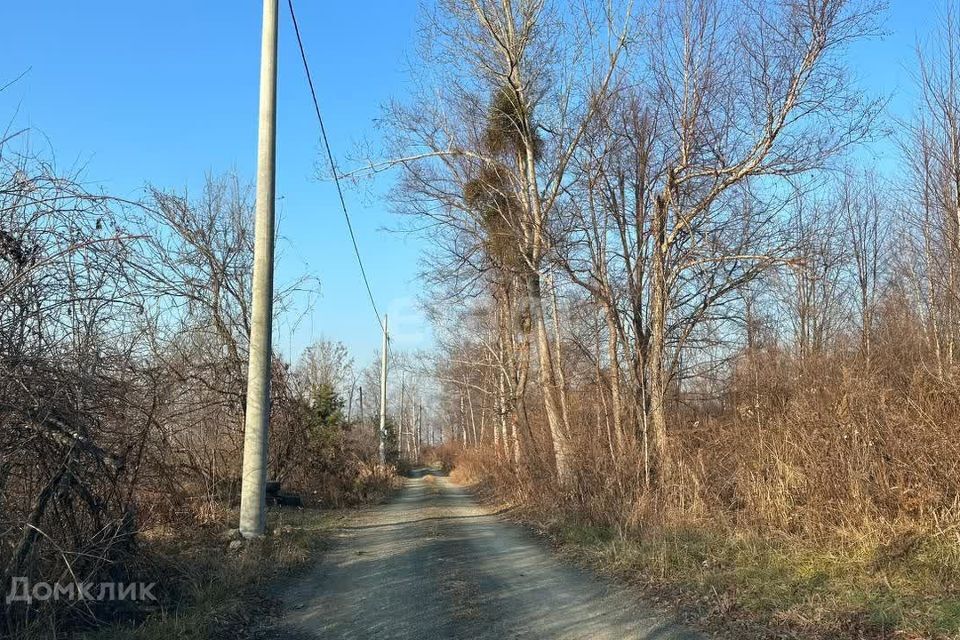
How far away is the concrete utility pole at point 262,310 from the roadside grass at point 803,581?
5.16 m

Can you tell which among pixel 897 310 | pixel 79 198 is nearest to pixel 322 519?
pixel 79 198

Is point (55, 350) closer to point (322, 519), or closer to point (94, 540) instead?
point (94, 540)

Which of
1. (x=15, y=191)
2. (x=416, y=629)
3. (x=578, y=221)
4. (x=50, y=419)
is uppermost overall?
(x=578, y=221)

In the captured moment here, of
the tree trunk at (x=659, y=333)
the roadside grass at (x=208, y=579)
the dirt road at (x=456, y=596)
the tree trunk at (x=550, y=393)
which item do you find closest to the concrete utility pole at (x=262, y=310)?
the roadside grass at (x=208, y=579)

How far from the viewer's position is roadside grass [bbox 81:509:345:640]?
5.92 meters

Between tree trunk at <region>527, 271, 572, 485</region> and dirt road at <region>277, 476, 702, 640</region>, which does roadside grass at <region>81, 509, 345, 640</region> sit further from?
tree trunk at <region>527, 271, 572, 485</region>

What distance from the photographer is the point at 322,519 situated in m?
15.4

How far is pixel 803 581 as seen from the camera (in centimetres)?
717

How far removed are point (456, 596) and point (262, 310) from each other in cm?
526

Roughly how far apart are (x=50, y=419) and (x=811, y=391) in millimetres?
9669

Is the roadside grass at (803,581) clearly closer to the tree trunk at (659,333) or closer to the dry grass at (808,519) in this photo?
the dry grass at (808,519)

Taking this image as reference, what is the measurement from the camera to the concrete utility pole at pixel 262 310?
1012cm

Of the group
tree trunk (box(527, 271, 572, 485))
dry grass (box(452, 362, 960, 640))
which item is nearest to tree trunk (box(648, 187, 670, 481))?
dry grass (box(452, 362, 960, 640))

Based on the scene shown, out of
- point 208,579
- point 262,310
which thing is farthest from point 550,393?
point 208,579
